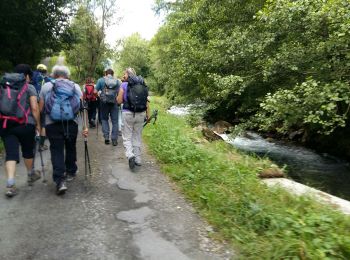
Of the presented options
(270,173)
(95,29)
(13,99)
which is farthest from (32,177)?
(95,29)

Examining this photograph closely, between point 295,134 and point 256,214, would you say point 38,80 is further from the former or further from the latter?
point 295,134

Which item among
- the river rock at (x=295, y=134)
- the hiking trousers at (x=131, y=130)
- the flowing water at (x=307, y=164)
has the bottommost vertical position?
the flowing water at (x=307, y=164)

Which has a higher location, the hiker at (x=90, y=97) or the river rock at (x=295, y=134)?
the hiker at (x=90, y=97)

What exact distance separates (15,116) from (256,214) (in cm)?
381

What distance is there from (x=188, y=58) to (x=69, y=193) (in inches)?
462

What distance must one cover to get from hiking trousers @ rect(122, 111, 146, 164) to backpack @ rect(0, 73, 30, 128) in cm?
214

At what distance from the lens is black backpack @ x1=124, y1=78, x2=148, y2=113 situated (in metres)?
7.32

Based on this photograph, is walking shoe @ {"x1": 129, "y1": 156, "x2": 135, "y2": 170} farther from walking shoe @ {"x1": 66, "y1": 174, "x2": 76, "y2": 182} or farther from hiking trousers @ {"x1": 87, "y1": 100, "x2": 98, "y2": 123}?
hiking trousers @ {"x1": 87, "y1": 100, "x2": 98, "y2": 123}

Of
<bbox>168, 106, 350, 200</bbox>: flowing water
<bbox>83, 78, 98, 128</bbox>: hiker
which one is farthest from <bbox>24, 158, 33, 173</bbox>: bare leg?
<bbox>83, 78, 98, 128</bbox>: hiker

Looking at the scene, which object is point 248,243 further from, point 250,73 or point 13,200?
point 250,73

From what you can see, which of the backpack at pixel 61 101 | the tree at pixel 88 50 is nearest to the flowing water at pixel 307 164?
the backpack at pixel 61 101

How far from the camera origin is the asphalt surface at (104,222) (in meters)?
4.12

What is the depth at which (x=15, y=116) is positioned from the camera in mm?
5730

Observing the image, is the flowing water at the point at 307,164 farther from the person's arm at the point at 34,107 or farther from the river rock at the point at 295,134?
the person's arm at the point at 34,107
